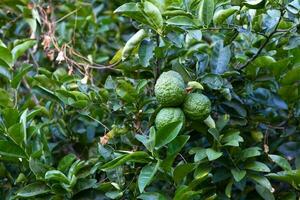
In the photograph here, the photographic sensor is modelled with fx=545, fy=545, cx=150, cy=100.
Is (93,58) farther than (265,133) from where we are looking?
Yes

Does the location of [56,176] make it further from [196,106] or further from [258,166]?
[258,166]

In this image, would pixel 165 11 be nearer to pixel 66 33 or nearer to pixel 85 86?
pixel 85 86

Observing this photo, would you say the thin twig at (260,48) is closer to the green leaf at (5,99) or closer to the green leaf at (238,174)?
the green leaf at (238,174)

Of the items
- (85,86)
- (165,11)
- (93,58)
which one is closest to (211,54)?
(165,11)

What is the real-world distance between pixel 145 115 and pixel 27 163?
13.3 inches

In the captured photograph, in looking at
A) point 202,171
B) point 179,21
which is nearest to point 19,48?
point 179,21

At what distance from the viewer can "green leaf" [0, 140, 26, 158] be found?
136 cm

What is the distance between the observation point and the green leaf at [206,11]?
135cm

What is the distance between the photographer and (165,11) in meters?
1.38

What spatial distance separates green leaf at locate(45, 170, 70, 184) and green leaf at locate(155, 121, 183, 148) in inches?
10.2

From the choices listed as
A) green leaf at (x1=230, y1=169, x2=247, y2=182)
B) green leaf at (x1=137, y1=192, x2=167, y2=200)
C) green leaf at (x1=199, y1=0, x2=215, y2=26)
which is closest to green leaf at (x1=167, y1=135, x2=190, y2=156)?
green leaf at (x1=137, y1=192, x2=167, y2=200)

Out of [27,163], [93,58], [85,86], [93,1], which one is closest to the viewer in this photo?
[27,163]

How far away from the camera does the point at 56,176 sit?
1331 millimetres

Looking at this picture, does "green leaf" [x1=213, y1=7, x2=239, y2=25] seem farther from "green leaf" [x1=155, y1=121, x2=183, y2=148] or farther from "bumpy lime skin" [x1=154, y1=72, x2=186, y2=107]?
"green leaf" [x1=155, y1=121, x2=183, y2=148]
